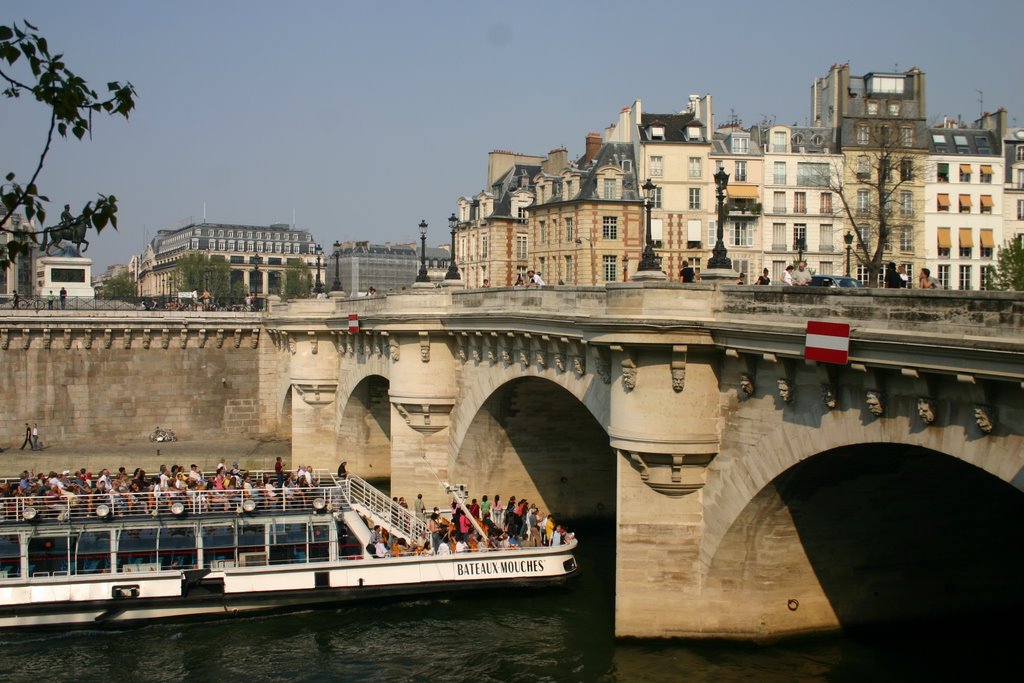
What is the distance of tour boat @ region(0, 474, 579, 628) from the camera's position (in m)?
29.1

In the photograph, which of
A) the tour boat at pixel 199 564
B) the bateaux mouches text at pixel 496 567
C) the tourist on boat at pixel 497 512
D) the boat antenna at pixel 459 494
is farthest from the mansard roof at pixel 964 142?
the bateaux mouches text at pixel 496 567

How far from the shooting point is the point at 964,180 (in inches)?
2328

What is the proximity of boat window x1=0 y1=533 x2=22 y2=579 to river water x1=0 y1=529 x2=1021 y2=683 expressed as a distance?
2201 millimetres

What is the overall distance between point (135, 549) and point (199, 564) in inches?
66.6

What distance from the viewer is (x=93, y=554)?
30.5 metres

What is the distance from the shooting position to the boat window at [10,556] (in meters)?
30.0

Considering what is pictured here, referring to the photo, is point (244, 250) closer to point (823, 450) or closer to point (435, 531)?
point (435, 531)

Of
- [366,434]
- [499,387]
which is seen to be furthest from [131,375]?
[499,387]

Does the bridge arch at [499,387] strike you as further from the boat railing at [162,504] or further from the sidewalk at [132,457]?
the sidewalk at [132,457]

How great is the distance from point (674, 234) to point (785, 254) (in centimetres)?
572

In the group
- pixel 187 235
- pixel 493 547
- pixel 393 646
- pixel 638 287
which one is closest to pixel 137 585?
pixel 393 646

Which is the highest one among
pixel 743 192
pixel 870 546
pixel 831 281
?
pixel 743 192

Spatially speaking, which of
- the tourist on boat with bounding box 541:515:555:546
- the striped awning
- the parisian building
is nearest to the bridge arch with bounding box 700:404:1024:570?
the tourist on boat with bounding box 541:515:555:546

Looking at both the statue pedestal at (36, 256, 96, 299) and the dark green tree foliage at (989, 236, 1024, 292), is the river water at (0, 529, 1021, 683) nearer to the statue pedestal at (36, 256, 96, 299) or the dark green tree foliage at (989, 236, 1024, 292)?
the dark green tree foliage at (989, 236, 1024, 292)
